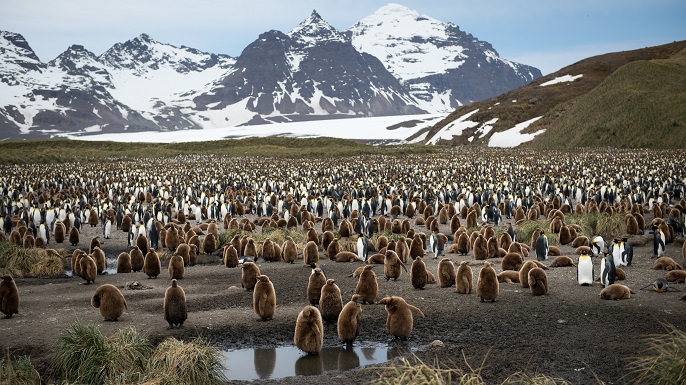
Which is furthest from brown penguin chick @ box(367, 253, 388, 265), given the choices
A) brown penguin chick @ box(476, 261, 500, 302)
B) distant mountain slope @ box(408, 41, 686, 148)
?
distant mountain slope @ box(408, 41, 686, 148)

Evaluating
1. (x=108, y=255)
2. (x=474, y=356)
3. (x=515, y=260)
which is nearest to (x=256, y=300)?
(x=474, y=356)

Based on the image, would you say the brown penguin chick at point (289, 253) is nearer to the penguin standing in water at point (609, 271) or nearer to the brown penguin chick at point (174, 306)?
the brown penguin chick at point (174, 306)

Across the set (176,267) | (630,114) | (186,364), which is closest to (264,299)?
(186,364)

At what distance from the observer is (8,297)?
9.95 meters

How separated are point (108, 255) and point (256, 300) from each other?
29.5ft

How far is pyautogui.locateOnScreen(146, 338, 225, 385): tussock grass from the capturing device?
7031mm

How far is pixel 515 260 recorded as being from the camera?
1277cm

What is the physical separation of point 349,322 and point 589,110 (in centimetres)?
6090

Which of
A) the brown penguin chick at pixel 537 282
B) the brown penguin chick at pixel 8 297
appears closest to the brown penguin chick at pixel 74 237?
the brown penguin chick at pixel 8 297

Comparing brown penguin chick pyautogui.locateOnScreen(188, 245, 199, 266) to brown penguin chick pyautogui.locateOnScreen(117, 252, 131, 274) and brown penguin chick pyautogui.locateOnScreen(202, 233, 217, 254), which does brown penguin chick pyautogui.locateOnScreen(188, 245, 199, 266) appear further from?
brown penguin chick pyautogui.locateOnScreen(117, 252, 131, 274)

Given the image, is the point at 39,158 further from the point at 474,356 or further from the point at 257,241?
the point at 474,356

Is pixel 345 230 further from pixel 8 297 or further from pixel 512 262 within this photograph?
pixel 8 297

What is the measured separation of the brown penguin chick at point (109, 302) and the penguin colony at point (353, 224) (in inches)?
0.6

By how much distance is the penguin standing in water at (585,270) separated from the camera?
36.9 feet
